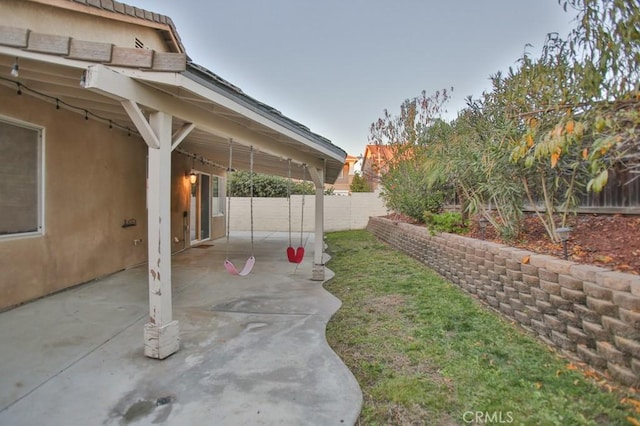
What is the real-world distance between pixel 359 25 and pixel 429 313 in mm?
9072

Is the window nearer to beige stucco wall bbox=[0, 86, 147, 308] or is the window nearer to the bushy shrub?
beige stucco wall bbox=[0, 86, 147, 308]

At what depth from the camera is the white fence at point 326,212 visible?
17.0 metres

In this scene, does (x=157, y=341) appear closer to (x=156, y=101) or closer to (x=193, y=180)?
(x=156, y=101)

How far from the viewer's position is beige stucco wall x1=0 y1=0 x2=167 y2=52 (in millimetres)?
5344

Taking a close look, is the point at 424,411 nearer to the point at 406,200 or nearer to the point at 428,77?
the point at 406,200

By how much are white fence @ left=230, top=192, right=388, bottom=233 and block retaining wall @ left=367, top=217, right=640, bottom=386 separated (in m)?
11.5

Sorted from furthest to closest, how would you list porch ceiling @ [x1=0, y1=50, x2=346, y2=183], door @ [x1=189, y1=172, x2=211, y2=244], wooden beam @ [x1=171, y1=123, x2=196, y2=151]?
door @ [x1=189, y1=172, x2=211, y2=244], wooden beam @ [x1=171, y1=123, x2=196, y2=151], porch ceiling @ [x1=0, y1=50, x2=346, y2=183]

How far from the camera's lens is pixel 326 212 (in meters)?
17.0

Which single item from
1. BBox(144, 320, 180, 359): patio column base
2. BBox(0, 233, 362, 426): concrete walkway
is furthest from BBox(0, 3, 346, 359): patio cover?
BBox(0, 233, 362, 426): concrete walkway

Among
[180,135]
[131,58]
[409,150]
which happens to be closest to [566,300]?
[180,135]

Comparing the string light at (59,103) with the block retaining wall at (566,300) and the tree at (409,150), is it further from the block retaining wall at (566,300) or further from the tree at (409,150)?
the tree at (409,150)

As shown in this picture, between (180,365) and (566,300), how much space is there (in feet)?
11.4

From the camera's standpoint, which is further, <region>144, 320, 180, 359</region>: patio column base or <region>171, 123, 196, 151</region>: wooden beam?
<region>171, 123, 196, 151</region>: wooden beam

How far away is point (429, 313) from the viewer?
14.9 feet
